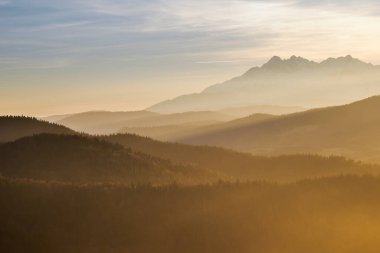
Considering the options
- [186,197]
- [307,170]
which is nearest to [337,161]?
[307,170]

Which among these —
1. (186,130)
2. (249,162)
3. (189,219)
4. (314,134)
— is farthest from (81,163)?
(186,130)

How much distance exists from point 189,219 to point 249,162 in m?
35.0

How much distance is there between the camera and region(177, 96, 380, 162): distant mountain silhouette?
103600mm

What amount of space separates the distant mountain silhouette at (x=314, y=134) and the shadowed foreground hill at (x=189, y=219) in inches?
2605

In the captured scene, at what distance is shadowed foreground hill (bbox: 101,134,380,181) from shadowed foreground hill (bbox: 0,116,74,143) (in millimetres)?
6259

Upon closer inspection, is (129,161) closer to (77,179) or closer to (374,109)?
(77,179)

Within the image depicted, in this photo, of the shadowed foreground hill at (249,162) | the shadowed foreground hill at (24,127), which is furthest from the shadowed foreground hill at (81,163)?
the shadowed foreground hill at (24,127)

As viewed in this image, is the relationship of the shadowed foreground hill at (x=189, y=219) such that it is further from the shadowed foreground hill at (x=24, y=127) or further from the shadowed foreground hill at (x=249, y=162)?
the shadowed foreground hill at (x=24, y=127)

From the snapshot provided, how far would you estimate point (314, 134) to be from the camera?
125688mm

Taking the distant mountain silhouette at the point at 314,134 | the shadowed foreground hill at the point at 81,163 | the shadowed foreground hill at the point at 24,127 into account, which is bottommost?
the distant mountain silhouette at the point at 314,134

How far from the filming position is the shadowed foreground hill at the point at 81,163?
116 feet

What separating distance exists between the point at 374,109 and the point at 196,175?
10339 cm

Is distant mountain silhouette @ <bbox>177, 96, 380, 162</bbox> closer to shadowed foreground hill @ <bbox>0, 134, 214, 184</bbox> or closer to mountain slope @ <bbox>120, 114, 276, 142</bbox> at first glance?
mountain slope @ <bbox>120, 114, 276, 142</bbox>

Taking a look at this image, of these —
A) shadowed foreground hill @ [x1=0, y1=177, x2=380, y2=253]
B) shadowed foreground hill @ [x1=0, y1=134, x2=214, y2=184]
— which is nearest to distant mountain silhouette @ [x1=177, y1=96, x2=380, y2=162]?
shadowed foreground hill @ [x1=0, y1=134, x2=214, y2=184]
